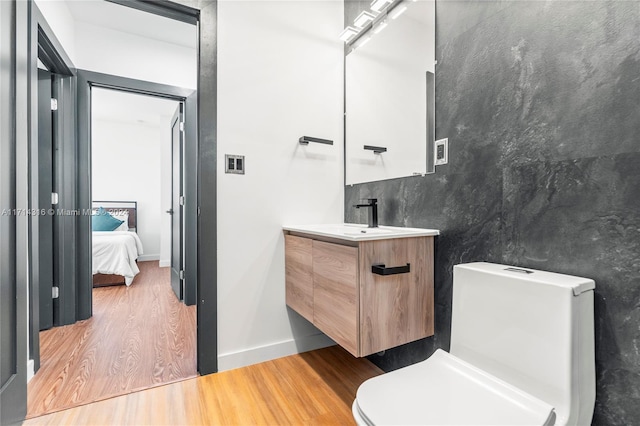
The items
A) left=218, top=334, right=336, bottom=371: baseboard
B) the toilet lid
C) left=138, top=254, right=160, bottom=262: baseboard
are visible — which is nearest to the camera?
the toilet lid

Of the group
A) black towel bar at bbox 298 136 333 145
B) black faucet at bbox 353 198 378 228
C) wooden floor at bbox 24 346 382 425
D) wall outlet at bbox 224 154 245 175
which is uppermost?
black towel bar at bbox 298 136 333 145

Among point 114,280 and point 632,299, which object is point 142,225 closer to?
point 114,280

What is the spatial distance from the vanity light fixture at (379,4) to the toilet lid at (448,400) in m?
1.89

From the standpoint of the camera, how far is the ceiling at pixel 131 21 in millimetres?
2621

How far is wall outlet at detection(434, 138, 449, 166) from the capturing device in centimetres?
142

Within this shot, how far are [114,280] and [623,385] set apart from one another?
458cm

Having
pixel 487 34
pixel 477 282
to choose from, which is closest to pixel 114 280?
pixel 477 282

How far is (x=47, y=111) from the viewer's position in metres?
2.35

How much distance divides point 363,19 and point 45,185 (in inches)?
105

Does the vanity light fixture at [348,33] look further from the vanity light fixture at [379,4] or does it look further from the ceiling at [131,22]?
the ceiling at [131,22]

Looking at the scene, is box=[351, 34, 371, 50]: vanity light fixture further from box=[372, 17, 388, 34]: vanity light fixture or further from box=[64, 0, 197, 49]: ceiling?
box=[64, 0, 197, 49]: ceiling

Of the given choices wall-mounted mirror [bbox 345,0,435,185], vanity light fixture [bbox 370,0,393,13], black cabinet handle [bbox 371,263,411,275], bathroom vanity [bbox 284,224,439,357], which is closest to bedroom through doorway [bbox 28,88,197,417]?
bathroom vanity [bbox 284,224,439,357]

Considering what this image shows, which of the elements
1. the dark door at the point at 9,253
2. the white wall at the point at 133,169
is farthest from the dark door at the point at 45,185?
the white wall at the point at 133,169

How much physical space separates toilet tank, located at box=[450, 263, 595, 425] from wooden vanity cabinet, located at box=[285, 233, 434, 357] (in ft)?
1.03
